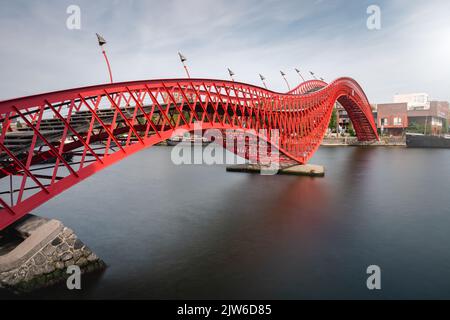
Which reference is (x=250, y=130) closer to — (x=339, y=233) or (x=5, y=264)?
(x=339, y=233)

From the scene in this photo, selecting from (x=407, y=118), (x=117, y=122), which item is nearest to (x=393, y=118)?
(x=407, y=118)

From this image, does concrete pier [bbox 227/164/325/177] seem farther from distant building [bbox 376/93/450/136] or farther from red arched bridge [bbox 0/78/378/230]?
distant building [bbox 376/93/450/136]

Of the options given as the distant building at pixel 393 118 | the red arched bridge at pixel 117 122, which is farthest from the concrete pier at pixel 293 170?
the distant building at pixel 393 118

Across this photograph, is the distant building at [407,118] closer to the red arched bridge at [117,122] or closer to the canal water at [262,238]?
the red arched bridge at [117,122]

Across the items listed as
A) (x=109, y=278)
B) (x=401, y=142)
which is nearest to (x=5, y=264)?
(x=109, y=278)

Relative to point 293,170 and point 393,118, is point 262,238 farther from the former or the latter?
point 393,118
